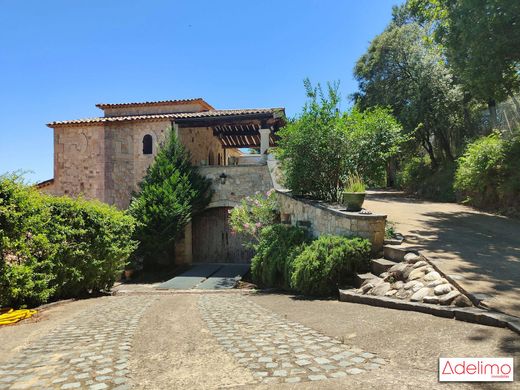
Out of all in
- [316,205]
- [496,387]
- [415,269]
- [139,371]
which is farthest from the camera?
[316,205]

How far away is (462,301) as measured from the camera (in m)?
4.23

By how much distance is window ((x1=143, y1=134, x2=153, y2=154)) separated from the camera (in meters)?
15.8

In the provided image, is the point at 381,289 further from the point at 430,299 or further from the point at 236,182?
the point at 236,182

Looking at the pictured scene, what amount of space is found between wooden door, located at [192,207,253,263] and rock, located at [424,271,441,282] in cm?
1033

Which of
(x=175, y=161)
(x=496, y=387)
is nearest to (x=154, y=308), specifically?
(x=496, y=387)

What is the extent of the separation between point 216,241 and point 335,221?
863cm

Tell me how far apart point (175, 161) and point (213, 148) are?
6.07 meters

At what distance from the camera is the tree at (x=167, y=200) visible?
12930 millimetres

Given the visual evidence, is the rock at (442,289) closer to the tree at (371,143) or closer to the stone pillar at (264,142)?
the tree at (371,143)

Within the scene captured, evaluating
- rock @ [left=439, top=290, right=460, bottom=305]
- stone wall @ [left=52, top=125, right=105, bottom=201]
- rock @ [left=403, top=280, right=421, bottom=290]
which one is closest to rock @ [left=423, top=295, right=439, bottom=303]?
rock @ [left=439, top=290, right=460, bottom=305]

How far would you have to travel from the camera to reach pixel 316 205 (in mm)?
8594

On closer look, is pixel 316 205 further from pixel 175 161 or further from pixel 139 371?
pixel 175 161

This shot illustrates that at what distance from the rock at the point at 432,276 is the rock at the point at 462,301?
0.80m

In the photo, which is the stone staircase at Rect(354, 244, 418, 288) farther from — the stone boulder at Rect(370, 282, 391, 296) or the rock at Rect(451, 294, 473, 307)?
the rock at Rect(451, 294, 473, 307)
